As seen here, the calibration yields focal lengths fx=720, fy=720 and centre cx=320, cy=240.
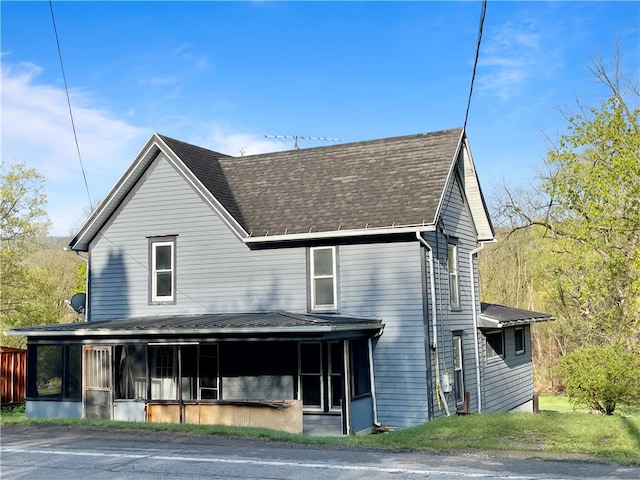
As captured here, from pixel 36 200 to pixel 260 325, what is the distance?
2280 centimetres

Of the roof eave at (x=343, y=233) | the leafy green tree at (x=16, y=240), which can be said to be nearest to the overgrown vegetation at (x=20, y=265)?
the leafy green tree at (x=16, y=240)

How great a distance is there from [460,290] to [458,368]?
8.02 feet

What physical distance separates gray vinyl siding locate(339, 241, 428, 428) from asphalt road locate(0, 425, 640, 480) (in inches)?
234

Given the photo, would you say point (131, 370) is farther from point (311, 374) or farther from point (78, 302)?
point (311, 374)

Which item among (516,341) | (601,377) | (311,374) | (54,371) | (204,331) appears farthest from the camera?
(54,371)

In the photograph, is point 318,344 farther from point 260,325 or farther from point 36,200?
point 36,200

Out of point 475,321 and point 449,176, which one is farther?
point 475,321

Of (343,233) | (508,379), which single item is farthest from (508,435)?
(508,379)

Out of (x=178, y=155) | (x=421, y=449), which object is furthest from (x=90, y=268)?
(x=421, y=449)

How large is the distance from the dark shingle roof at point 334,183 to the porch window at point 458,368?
470cm

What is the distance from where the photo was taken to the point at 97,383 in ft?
67.7

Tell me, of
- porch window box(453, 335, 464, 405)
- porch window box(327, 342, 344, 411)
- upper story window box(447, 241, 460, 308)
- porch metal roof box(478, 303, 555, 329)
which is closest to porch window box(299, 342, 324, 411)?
porch window box(327, 342, 344, 411)

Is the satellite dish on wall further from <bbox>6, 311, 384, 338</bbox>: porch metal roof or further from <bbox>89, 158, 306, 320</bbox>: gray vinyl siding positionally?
<bbox>6, 311, 384, 338</bbox>: porch metal roof

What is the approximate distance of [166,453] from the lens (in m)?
12.7
